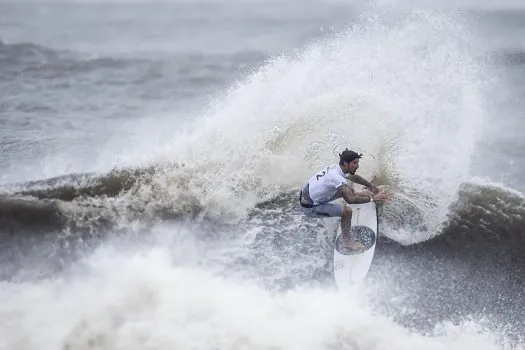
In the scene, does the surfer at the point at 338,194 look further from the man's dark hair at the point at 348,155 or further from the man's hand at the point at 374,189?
the man's hand at the point at 374,189

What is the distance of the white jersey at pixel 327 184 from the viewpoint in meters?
8.57

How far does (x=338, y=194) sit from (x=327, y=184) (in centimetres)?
39

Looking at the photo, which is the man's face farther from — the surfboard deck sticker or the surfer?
the surfboard deck sticker

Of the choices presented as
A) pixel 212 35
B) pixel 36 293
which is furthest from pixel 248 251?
pixel 212 35

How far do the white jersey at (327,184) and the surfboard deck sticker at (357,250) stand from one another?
695mm

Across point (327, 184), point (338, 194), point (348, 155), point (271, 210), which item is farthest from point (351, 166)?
point (271, 210)

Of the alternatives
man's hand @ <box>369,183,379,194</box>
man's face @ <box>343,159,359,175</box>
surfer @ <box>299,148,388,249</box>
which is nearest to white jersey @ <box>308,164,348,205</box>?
surfer @ <box>299,148,388,249</box>

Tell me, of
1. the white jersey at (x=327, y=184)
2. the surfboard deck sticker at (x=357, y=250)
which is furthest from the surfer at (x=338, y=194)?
the surfboard deck sticker at (x=357, y=250)

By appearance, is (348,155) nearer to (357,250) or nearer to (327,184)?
(327,184)

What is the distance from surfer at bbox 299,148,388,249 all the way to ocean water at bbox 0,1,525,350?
0.47m

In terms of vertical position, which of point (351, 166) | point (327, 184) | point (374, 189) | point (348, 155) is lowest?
point (374, 189)

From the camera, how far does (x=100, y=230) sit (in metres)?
9.23

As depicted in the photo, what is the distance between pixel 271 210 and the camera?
9789 mm

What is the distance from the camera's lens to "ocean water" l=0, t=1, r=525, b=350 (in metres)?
7.13
